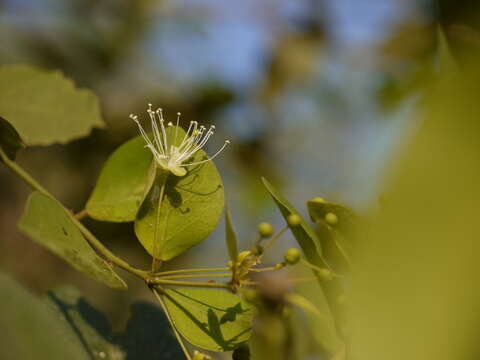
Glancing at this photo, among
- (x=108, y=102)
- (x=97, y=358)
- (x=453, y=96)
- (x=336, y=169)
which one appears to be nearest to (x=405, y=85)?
(x=336, y=169)

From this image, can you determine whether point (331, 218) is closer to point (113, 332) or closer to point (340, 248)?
point (340, 248)

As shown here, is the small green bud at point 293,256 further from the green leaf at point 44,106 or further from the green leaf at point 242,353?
the green leaf at point 44,106

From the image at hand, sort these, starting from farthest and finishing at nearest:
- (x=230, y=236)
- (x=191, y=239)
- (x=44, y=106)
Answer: (x=44, y=106) < (x=191, y=239) < (x=230, y=236)

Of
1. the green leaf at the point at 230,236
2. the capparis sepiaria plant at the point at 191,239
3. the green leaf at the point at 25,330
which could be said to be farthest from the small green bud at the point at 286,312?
the green leaf at the point at 25,330

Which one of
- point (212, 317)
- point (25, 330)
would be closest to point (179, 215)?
point (212, 317)

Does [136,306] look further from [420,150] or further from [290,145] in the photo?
[290,145]

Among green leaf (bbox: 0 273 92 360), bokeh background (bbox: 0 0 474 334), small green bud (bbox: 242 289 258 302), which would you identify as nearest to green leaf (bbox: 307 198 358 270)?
small green bud (bbox: 242 289 258 302)
